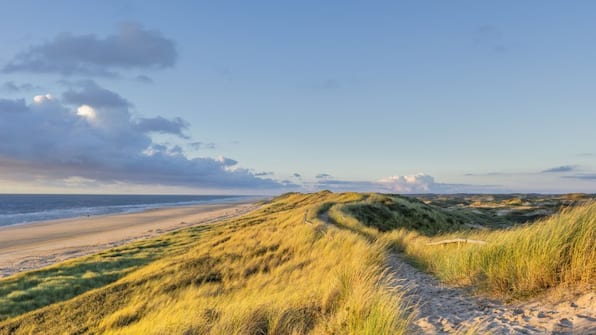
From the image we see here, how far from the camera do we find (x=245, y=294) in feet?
34.3

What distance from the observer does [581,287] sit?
5.22 metres

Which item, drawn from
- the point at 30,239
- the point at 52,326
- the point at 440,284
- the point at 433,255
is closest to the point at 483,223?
the point at 433,255

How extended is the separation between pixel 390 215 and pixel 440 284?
2203 cm

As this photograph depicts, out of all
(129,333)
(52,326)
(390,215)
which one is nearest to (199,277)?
(52,326)

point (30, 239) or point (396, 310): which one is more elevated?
point (396, 310)

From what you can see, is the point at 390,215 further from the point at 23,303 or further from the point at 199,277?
the point at 23,303

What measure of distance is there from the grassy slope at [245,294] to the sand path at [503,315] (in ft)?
1.67

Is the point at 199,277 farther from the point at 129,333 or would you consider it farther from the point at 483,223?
the point at 483,223

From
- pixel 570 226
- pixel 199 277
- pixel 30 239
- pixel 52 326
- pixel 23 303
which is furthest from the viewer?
pixel 30 239

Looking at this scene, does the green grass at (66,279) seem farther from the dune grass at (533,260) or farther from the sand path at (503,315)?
the dune grass at (533,260)

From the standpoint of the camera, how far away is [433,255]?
10000 millimetres

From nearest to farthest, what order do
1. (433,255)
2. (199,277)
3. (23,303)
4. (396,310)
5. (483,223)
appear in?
(396,310)
(433,255)
(199,277)
(23,303)
(483,223)

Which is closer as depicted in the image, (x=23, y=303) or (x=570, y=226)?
(x=570, y=226)

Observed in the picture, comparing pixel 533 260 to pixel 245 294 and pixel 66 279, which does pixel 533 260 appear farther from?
pixel 66 279
